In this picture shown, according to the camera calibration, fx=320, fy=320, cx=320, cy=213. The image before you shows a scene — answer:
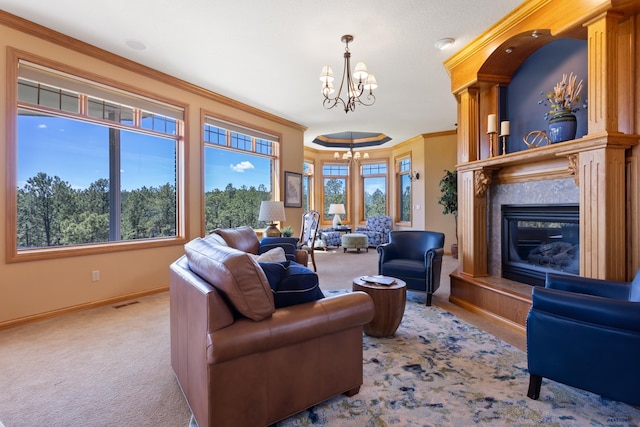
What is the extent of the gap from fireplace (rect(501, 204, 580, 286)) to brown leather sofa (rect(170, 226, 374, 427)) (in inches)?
90.8

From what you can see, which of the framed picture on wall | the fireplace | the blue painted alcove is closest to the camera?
the blue painted alcove

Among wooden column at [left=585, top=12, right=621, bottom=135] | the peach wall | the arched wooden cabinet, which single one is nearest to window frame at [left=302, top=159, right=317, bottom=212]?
the peach wall

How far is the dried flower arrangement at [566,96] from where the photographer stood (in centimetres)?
276

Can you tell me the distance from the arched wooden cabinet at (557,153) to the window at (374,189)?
5.67 m

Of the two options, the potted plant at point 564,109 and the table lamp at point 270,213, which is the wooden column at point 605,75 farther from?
the table lamp at point 270,213

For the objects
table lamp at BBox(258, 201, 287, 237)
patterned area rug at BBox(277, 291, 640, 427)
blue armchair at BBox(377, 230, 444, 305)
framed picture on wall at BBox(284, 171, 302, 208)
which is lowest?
patterned area rug at BBox(277, 291, 640, 427)

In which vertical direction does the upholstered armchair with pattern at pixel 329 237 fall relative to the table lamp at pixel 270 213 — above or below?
below

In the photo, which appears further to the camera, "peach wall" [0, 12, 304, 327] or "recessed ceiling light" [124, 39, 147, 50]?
"recessed ceiling light" [124, 39, 147, 50]

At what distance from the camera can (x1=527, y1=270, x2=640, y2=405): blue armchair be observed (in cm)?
156

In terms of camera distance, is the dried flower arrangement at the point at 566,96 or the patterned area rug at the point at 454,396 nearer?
the patterned area rug at the point at 454,396

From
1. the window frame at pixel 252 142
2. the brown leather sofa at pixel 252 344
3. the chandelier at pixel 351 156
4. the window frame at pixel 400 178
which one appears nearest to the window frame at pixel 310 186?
the chandelier at pixel 351 156

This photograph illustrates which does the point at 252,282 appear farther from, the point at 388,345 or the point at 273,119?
the point at 273,119

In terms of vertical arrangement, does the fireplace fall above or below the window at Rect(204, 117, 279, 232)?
below

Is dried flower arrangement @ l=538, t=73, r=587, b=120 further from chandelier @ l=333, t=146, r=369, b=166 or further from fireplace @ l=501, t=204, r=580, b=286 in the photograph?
chandelier @ l=333, t=146, r=369, b=166
